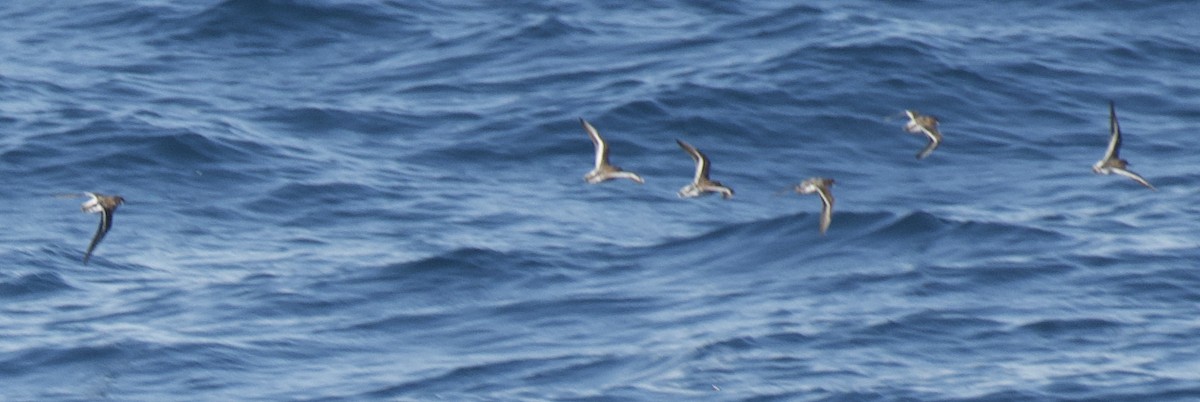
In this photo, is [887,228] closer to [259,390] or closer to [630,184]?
[630,184]

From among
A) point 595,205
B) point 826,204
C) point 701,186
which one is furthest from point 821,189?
point 595,205

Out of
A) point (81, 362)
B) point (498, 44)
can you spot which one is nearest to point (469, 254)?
point (81, 362)

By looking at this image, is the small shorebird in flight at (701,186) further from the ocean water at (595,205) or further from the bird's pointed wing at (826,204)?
the ocean water at (595,205)

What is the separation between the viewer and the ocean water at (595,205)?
20906 mm

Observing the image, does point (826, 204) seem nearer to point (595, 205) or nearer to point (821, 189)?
point (821, 189)

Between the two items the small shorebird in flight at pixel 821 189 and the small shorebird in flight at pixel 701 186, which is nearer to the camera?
the small shorebird in flight at pixel 701 186

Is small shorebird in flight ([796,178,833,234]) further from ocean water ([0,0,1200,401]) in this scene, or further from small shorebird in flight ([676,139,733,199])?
ocean water ([0,0,1200,401])

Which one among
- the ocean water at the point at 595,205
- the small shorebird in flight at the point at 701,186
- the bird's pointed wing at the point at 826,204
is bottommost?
the ocean water at the point at 595,205

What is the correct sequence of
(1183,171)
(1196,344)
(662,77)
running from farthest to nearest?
(662,77)
(1183,171)
(1196,344)

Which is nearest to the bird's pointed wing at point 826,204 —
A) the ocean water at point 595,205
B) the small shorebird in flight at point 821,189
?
the small shorebird in flight at point 821,189

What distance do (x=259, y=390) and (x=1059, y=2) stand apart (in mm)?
14055

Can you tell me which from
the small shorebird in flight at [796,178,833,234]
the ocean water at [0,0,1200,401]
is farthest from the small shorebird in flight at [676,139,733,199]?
the ocean water at [0,0,1200,401]

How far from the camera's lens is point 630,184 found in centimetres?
2533

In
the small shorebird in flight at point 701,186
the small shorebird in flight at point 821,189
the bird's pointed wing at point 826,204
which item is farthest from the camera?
the small shorebird in flight at point 821,189
